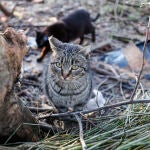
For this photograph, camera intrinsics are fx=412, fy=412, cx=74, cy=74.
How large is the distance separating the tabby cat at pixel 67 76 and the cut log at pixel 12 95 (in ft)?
2.43

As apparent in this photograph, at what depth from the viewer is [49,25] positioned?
24.2 ft

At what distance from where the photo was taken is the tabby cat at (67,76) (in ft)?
11.3

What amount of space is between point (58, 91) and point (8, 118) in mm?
987

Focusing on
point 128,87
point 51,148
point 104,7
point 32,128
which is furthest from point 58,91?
point 104,7

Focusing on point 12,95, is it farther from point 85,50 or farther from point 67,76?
point 85,50

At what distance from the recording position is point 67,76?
3.42 metres

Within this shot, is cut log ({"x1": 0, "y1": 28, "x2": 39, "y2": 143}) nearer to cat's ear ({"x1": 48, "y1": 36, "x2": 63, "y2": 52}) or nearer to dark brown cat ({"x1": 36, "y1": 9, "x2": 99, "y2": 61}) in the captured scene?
cat's ear ({"x1": 48, "y1": 36, "x2": 63, "y2": 52})

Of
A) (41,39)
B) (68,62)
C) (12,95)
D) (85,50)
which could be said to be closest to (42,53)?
(41,39)

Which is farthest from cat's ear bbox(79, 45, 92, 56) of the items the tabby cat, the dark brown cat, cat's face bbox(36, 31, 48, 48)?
Answer: the dark brown cat

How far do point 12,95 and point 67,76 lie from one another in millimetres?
906

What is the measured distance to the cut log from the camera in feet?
8.11

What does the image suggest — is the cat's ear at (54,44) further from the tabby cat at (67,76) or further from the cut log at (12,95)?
the cut log at (12,95)

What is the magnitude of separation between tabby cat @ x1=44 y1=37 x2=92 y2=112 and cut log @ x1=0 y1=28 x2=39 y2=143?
0.74 meters

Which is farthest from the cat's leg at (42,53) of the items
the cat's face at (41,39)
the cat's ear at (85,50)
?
the cat's ear at (85,50)
